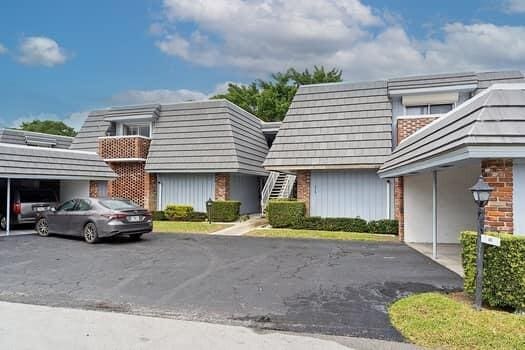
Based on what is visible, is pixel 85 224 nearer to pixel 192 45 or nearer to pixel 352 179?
pixel 352 179

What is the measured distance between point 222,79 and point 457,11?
26215 millimetres

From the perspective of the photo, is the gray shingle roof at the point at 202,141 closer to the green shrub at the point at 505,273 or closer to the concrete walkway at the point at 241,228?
the concrete walkway at the point at 241,228

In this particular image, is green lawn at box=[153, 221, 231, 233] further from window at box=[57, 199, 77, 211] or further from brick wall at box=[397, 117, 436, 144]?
brick wall at box=[397, 117, 436, 144]

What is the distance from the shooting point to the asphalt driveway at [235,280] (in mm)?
5352

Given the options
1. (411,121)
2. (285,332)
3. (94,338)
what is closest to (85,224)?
(94,338)

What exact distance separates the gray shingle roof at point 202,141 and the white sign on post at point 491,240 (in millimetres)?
13557

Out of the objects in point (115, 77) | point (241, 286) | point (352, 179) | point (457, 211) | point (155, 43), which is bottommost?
point (241, 286)

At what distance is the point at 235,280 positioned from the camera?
24.1 ft

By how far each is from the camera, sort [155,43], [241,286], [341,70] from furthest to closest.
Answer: [341,70] < [155,43] < [241,286]

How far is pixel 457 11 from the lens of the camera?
1638 cm

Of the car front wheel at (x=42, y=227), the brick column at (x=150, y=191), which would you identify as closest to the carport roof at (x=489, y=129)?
the car front wheel at (x=42, y=227)

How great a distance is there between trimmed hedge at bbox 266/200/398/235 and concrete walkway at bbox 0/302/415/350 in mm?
10688

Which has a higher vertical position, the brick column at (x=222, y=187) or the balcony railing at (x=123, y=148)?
the balcony railing at (x=123, y=148)

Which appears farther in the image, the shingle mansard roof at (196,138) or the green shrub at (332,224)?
the shingle mansard roof at (196,138)
